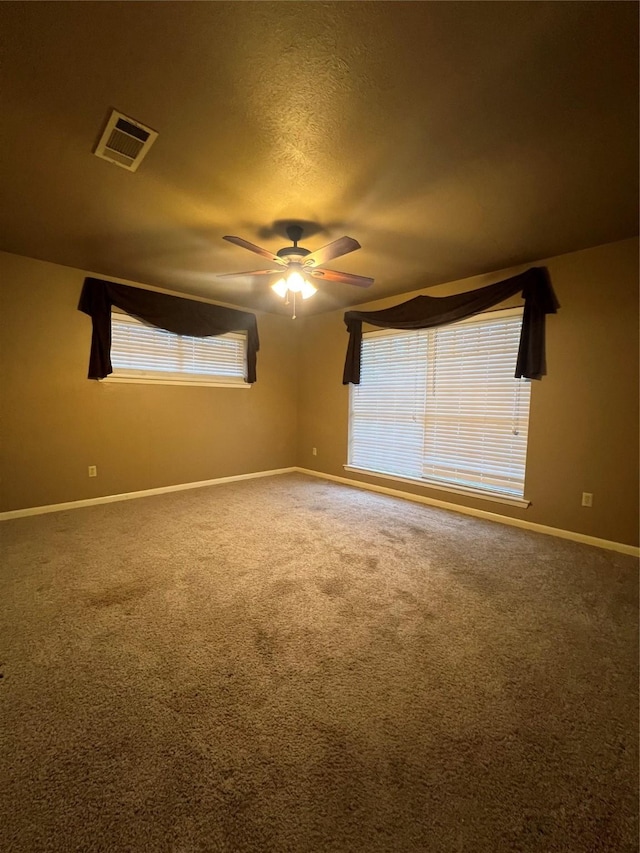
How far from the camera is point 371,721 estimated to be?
1280mm

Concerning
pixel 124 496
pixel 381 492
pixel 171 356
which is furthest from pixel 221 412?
pixel 381 492

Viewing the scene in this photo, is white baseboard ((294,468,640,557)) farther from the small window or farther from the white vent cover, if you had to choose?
the white vent cover

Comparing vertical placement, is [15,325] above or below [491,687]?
above

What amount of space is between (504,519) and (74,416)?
450 centimetres

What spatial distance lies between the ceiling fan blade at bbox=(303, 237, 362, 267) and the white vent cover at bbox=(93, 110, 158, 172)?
42.0 inches

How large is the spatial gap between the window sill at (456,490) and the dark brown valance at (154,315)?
7.07 feet

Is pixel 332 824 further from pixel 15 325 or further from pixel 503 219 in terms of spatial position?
pixel 15 325

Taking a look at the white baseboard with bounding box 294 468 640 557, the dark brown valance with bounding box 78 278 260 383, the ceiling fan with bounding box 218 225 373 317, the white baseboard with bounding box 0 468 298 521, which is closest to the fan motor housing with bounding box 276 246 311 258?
the ceiling fan with bounding box 218 225 373 317

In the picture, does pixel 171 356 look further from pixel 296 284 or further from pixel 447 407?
pixel 447 407

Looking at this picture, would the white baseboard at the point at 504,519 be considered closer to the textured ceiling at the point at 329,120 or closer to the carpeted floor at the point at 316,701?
the carpeted floor at the point at 316,701

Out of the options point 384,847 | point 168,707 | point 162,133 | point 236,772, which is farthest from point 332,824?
point 162,133

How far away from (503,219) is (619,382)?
159 centimetres

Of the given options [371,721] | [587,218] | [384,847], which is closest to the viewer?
[384,847]

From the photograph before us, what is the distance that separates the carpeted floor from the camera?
0.96m
